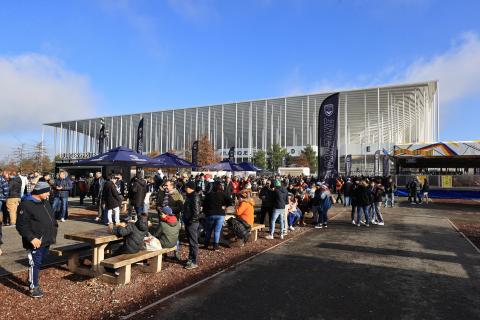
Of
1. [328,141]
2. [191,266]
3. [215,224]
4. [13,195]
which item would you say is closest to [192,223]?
[191,266]

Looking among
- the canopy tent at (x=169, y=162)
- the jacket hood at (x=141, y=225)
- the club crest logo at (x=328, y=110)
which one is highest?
the club crest logo at (x=328, y=110)

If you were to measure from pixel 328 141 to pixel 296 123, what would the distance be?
6916 cm

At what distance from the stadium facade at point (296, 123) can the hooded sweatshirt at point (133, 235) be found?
68.0 meters

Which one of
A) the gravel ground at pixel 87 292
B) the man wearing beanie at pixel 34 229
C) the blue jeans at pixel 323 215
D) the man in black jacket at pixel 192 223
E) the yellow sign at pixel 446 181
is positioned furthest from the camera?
the yellow sign at pixel 446 181

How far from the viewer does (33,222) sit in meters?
5.05

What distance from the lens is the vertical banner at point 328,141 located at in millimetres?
16031

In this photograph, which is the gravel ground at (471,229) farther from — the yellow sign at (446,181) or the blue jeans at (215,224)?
the yellow sign at (446,181)

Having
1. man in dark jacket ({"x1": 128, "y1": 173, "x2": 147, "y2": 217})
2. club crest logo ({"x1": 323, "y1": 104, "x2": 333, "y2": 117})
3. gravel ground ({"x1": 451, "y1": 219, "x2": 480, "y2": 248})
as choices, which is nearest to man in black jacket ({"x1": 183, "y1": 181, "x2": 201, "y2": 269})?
man in dark jacket ({"x1": 128, "y1": 173, "x2": 147, "y2": 217})

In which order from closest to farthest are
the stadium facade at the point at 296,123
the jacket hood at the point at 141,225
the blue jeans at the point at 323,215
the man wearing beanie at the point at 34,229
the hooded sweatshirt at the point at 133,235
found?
the man wearing beanie at the point at 34,229 < the hooded sweatshirt at the point at 133,235 < the jacket hood at the point at 141,225 < the blue jeans at the point at 323,215 < the stadium facade at the point at 296,123

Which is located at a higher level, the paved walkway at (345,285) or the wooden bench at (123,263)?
the wooden bench at (123,263)

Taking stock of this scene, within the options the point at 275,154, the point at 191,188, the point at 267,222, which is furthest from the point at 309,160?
the point at 191,188

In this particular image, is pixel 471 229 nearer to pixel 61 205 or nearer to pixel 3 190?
pixel 61 205

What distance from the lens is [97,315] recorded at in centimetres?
457

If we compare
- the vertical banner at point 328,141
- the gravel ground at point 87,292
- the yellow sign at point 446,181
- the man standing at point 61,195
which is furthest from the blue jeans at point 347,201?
the gravel ground at point 87,292
